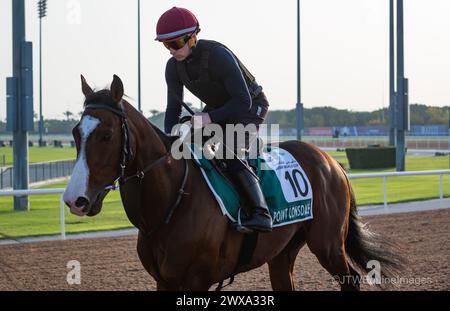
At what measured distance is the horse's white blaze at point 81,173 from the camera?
3.12 metres

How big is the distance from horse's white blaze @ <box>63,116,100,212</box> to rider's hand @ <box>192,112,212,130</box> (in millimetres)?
696

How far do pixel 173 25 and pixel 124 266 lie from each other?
423 cm

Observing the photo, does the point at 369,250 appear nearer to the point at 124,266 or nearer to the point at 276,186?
the point at 276,186

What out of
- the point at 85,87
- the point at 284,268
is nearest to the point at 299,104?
the point at 284,268

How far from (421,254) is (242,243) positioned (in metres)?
4.42

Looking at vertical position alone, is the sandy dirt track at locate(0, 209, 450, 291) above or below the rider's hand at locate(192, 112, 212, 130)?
below

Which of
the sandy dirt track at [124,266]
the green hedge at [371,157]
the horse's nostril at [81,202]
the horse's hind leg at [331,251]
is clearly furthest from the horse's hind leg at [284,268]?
the green hedge at [371,157]

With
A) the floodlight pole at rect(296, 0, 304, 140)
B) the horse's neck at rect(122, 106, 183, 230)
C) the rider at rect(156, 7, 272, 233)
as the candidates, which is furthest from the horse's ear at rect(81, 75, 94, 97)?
the floodlight pole at rect(296, 0, 304, 140)

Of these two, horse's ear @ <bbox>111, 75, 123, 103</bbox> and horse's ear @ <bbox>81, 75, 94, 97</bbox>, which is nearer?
horse's ear @ <bbox>111, 75, 123, 103</bbox>

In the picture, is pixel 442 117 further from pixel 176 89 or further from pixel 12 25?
pixel 176 89

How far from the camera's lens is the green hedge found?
25672 mm

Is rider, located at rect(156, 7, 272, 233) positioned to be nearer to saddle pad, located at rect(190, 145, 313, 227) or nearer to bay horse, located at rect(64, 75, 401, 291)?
saddle pad, located at rect(190, 145, 313, 227)

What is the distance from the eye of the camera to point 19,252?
8188 millimetres
